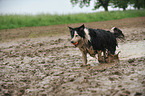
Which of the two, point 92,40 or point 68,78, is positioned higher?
point 92,40

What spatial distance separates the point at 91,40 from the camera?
5.02 m

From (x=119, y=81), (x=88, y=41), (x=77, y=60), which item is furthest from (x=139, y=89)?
(x=77, y=60)

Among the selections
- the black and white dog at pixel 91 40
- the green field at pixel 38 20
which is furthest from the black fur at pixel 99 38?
the green field at pixel 38 20

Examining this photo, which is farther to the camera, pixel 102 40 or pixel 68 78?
pixel 102 40

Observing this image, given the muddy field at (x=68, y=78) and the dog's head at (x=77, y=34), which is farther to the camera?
the dog's head at (x=77, y=34)

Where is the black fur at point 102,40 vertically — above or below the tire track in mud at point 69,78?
above

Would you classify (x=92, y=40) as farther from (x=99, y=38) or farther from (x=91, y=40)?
(x=99, y=38)

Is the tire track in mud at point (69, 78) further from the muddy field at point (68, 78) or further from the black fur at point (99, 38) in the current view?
the black fur at point (99, 38)

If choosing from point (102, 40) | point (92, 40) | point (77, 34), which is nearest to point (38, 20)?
point (102, 40)

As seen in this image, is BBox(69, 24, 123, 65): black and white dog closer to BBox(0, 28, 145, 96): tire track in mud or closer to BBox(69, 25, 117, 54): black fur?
BBox(69, 25, 117, 54): black fur

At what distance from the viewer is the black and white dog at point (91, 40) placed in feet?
15.6

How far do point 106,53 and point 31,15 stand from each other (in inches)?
543

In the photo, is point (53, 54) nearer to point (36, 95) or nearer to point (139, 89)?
point (36, 95)

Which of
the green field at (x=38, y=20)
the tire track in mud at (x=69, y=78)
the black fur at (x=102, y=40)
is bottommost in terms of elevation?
the tire track in mud at (x=69, y=78)
